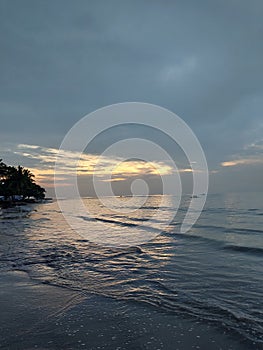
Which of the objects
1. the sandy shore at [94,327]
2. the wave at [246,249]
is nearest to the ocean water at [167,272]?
the wave at [246,249]

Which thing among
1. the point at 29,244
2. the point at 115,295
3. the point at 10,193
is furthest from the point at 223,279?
the point at 10,193

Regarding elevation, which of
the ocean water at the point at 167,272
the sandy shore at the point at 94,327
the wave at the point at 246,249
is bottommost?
the wave at the point at 246,249

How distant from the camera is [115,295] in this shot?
25.7ft

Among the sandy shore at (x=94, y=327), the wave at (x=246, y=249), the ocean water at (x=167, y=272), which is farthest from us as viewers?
the wave at (x=246, y=249)

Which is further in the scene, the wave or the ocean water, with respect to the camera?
the wave

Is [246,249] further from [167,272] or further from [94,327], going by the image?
[94,327]

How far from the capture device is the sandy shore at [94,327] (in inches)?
198

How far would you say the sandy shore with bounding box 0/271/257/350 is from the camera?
16.5ft

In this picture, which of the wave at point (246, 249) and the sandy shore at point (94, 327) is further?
the wave at point (246, 249)

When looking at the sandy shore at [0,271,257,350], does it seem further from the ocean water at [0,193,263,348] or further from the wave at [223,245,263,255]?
the wave at [223,245,263,255]

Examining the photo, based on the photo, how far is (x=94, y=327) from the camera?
5715 millimetres

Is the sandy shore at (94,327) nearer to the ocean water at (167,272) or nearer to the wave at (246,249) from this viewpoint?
the ocean water at (167,272)

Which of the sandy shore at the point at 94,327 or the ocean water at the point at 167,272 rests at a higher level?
the sandy shore at the point at 94,327

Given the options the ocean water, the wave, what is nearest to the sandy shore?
the ocean water
